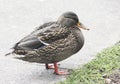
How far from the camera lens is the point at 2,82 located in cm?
529

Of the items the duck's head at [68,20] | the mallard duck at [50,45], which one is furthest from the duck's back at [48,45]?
the duck's head at [68,20]

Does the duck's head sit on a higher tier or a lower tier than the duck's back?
higher

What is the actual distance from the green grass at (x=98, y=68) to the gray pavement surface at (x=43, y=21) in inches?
5.8

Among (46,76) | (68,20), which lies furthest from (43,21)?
(46,76)

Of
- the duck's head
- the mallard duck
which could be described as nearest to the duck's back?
the mallard duck

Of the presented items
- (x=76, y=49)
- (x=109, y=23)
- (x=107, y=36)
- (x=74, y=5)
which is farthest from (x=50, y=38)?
(x=74, y=5)

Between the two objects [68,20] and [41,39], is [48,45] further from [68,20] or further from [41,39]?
[68,20]

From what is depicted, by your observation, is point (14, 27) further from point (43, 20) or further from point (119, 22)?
point (119, 22)

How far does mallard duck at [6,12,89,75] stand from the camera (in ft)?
17.3

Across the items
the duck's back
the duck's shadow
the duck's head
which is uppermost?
the duck's head

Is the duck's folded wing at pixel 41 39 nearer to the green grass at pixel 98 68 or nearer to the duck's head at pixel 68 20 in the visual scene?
the duck's head at pixel 68 20

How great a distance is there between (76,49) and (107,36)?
126 centimetres

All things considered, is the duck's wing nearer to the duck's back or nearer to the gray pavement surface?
the duck's back

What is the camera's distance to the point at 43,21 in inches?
280
